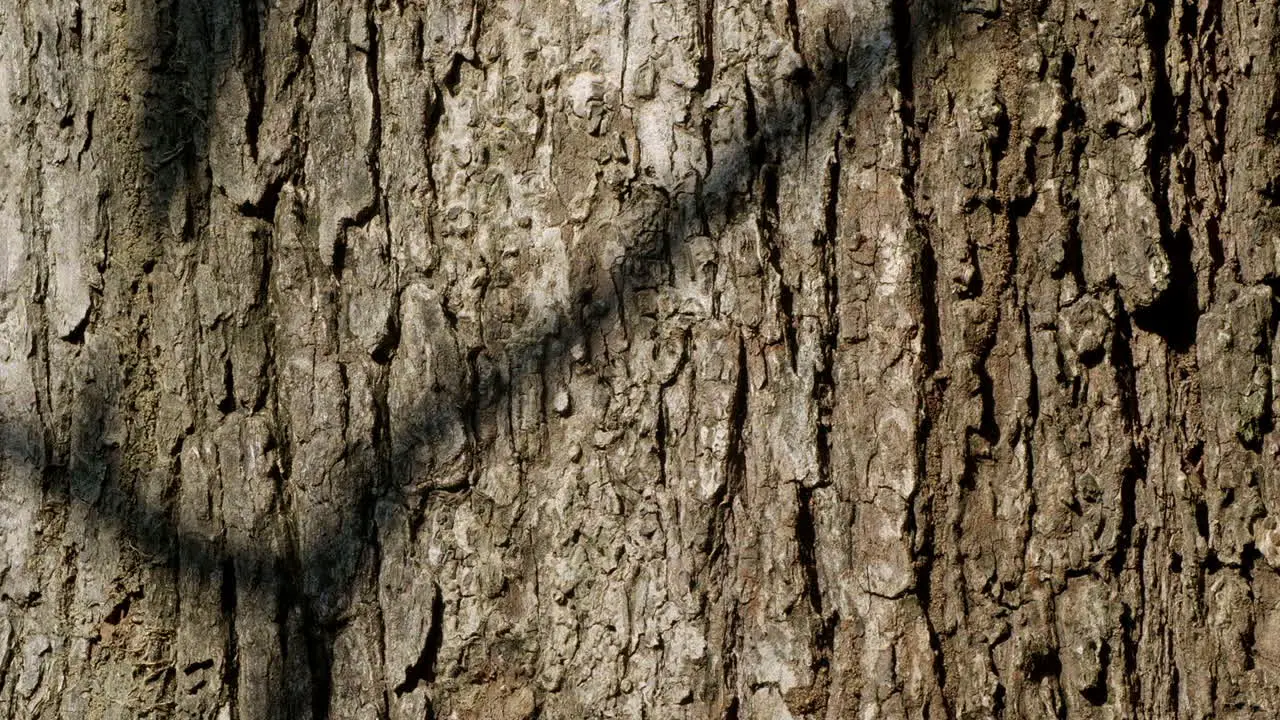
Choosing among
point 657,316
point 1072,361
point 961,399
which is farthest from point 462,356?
point 1072,361

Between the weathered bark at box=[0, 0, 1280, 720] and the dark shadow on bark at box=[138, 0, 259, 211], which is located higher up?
the dark shadow on bark at box=[138, 0, 259, 211]

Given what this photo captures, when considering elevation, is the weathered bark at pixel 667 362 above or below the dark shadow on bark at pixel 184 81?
Result: below

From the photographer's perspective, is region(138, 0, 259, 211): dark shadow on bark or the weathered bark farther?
region(138, 0, 259, 211): dark shadow on bark

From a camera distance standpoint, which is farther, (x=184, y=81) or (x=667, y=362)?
(x=184, y=81)

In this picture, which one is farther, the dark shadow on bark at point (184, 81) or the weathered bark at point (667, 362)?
the dark shadow on bark at point (184, 81)

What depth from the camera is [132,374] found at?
5.32 ft

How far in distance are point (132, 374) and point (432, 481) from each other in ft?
1.54

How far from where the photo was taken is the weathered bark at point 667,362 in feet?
4.80

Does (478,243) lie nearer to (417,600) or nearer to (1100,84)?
(417,600)

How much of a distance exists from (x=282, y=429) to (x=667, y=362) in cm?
56

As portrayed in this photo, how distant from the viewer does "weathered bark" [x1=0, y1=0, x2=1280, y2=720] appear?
4.80 feet

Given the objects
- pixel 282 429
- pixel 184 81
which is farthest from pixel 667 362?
pixel 184 81

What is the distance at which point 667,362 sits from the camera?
1.50 metres

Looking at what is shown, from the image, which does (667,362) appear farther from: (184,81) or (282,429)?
(184,81)
